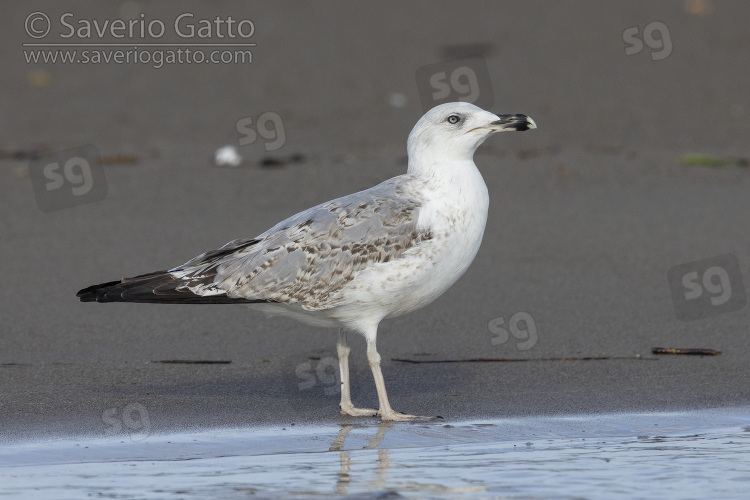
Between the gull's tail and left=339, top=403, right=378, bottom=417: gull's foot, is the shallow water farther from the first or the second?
the gull's tail

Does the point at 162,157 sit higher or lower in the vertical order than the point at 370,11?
lower

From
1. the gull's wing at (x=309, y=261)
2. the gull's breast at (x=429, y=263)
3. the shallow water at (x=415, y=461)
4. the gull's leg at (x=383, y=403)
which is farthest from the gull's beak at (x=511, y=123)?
the shallow water at (x=415, y=461)

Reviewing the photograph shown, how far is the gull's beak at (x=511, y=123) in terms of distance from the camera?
6977 millimetres

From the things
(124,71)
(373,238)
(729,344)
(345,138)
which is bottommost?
(729,344)

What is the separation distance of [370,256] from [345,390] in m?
0.78

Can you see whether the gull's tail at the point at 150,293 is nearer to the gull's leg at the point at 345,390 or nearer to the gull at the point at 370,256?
the gull at the point at 370,256

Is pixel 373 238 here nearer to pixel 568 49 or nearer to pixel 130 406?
pixel 130 406

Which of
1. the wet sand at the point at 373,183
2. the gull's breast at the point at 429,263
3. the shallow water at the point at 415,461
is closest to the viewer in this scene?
the shallow water at the point at 415,461

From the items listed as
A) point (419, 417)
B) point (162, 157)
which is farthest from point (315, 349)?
point (162, 157)

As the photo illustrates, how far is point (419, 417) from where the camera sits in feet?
22.0

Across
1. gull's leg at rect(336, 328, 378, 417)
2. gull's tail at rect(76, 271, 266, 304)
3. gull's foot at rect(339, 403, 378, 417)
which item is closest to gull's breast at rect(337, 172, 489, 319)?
gull's leg at rect(336, 328, 378, 417)

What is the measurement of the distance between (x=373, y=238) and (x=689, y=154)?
6870 mm

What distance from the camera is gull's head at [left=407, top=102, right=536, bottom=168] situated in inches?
275

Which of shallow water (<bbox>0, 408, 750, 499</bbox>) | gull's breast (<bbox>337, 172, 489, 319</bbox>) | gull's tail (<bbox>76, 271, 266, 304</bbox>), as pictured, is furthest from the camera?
gull's tail (<bbox>76, 271, 266, 304</bbox>)
